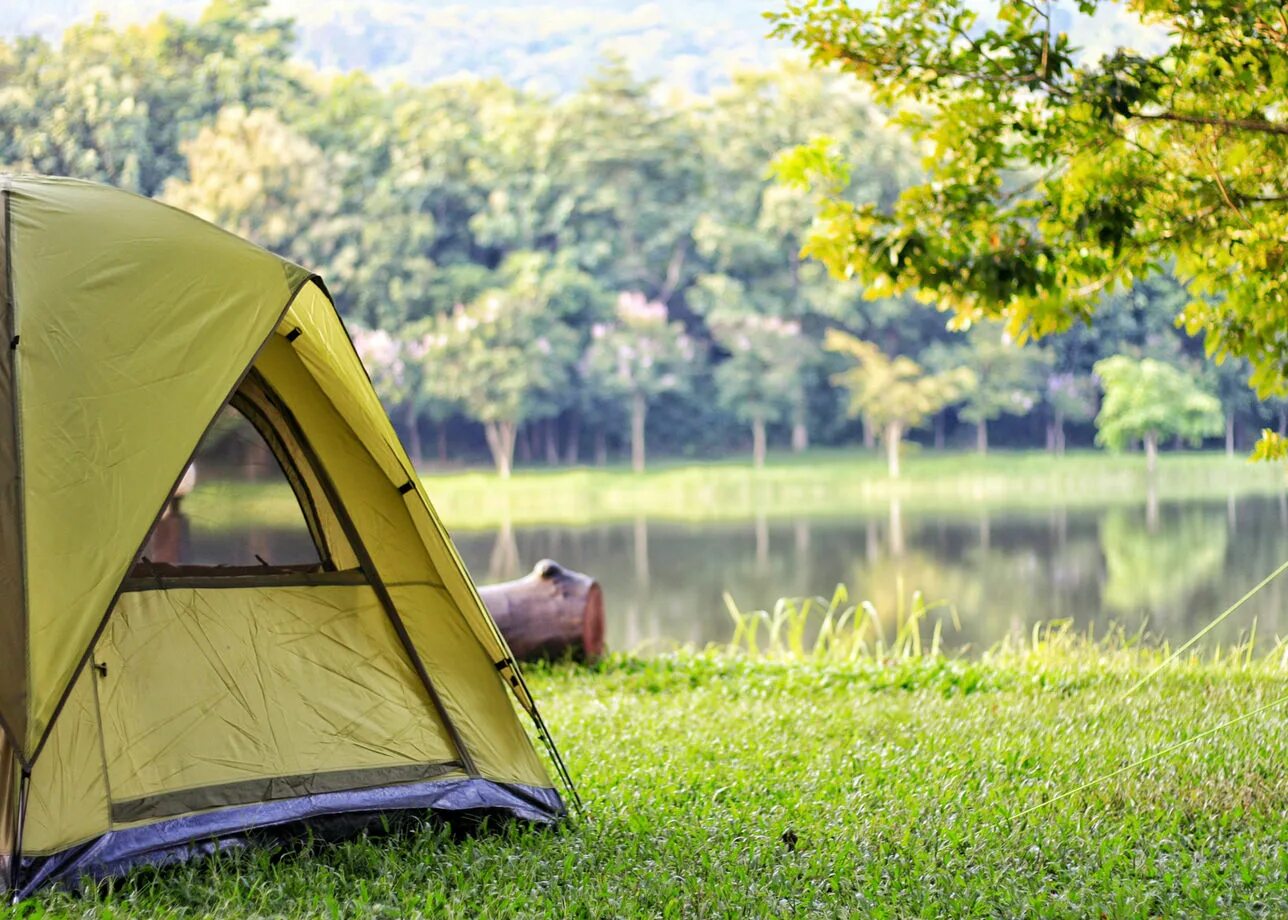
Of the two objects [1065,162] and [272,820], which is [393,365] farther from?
[272,820]

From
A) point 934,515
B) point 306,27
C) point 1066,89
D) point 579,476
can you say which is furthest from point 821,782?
point 306,27

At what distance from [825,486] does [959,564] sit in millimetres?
16755

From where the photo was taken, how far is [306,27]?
6122cm

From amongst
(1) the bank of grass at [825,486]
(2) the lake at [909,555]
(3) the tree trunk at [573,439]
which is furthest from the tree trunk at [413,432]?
(2) the lake at [909,555]

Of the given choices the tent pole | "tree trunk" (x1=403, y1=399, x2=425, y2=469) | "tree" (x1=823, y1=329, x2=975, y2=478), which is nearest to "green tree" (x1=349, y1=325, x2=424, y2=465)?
"tree trunk" (x1=403, y1=399, x2=425, y2=469)

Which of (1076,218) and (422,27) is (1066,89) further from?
(422,27)

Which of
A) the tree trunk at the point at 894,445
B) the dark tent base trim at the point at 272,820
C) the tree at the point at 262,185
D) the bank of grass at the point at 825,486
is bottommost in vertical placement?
the bank of grass at the point at 825,486

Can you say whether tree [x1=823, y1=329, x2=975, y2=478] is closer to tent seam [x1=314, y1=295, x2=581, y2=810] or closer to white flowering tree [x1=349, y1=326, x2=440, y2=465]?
white flowering tree [x1=349, y1=326, x2=440, y2=465]

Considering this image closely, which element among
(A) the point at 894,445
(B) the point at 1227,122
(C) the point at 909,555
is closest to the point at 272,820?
(B) the point at 1227,122

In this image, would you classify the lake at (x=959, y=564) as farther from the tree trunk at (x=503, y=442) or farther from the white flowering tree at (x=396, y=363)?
the white flowering tree at (x=396, y=363)

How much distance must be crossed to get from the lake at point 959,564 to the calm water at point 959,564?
0.11ft

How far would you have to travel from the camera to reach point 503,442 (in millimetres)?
37000

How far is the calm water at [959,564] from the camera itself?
553 inches

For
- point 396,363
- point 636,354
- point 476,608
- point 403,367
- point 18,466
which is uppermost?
point 636,354
